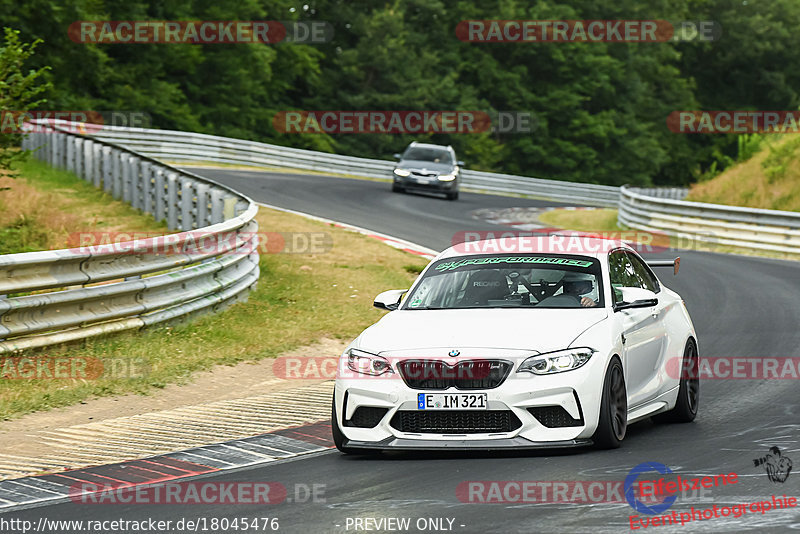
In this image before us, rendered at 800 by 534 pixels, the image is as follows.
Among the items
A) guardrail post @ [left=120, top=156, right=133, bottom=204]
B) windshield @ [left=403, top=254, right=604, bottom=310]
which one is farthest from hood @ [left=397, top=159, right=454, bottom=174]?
windshield @ [left=403, top=254, right=604, bottom=310]

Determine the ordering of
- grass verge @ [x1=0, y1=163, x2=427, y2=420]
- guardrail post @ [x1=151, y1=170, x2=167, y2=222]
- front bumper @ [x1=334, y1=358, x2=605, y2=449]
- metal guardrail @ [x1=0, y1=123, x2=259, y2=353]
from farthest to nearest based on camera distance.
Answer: guardrail post @ [x1=151, y1=170, x2=167, y2=222], metal guardrail @ [x1=0, y1=123, x2=259, y2=353], grass verge @ [x1=0, y1=163, x2=427, y2=420], front bumper @ [x1=334, y1=358, x2=605, y2=449]

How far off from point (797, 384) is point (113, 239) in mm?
11598

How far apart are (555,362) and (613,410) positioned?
1.97 feet

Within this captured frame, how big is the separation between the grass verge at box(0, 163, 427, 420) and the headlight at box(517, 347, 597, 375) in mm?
4277

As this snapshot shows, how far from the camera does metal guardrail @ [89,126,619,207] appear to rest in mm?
40500

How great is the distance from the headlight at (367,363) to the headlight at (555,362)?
89 cm

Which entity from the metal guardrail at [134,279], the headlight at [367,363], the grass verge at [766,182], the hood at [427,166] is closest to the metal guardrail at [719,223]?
the grass verge at [766,182]

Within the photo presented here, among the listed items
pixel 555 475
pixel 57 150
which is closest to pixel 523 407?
pixel 555 475

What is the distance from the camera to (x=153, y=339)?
494 inches

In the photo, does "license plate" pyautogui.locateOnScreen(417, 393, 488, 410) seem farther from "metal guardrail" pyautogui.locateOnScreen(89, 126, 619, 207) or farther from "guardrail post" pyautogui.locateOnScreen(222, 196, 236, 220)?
"metal guardrail" pyautogui.locateOnScreen(89, 126, 619, 207)

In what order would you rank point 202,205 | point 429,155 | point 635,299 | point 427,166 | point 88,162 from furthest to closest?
point 429,155 → point 427,166 → point 88,162 → point 202,205 → point 635,299

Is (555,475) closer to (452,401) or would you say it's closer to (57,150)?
(452,401)

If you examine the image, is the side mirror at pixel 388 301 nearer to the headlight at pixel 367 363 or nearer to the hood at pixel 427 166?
the headlight at pixel 367 363

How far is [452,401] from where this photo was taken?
7801 millimetres
